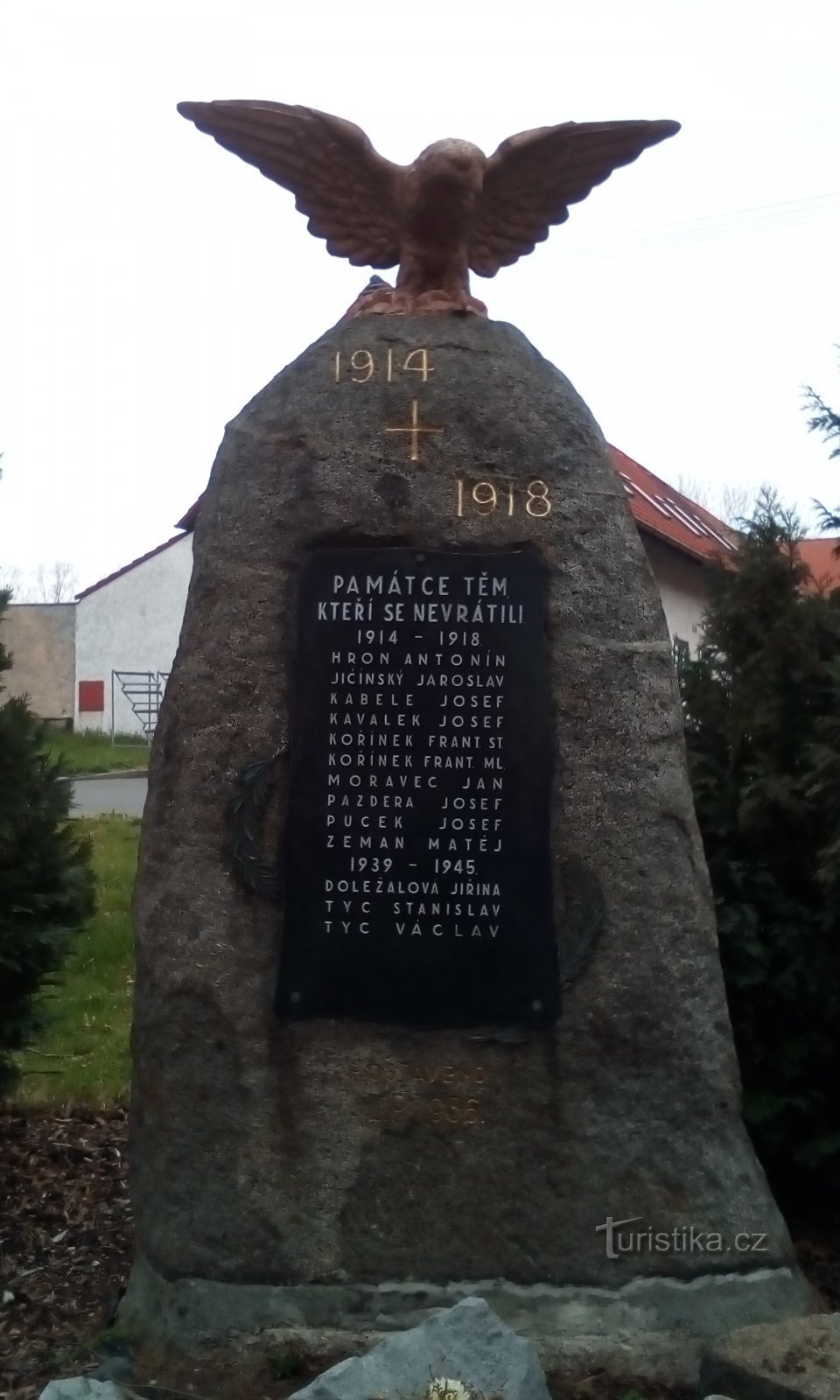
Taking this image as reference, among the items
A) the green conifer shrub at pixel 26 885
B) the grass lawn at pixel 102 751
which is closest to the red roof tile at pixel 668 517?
the grass lawn at pixel 102 751

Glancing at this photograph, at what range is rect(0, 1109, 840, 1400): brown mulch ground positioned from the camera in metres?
3.13

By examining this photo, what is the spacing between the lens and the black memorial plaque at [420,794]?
11.2 ft

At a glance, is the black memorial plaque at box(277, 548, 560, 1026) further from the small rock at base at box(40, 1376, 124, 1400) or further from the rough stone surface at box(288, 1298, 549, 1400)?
the small rock at base at box(40, 1376, 124, 1400)

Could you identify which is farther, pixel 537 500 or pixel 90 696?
pixel 90 696

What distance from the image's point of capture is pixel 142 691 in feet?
97.7

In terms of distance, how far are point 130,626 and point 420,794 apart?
1107 inches

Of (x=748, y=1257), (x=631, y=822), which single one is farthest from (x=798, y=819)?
(x=748, y=1257)

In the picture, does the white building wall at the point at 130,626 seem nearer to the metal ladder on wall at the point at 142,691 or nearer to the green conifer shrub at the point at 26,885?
the metal ladder on wall at the point at 142,691

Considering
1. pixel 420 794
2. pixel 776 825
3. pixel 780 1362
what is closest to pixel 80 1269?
pixel 420 794

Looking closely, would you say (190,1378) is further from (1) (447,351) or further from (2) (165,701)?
(1) (447,351)

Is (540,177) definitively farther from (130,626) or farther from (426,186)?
(130,626)

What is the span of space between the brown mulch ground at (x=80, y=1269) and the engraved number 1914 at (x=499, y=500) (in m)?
2.10

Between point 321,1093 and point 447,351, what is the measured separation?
196cm

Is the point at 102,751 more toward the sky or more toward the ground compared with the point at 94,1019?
more toward the sky
